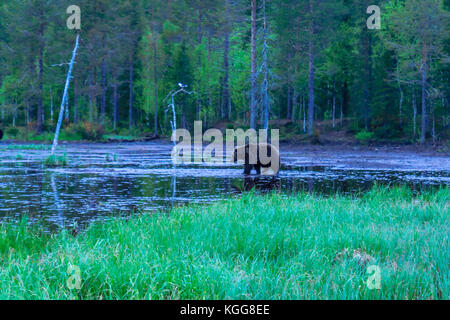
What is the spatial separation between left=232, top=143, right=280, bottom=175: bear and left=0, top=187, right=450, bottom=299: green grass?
1047 cm

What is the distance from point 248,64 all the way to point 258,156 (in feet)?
131

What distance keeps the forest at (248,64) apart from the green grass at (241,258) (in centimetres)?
2871

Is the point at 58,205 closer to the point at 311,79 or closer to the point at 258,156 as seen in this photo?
the point at 258,156

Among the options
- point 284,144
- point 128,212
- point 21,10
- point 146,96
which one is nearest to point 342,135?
point 284,144

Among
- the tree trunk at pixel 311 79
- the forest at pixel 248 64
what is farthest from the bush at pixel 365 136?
the tree trunk at pixel 311 79

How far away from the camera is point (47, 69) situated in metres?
53.2

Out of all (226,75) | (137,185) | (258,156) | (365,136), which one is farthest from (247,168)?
(226,75)

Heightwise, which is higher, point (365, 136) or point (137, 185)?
point (365, 136)

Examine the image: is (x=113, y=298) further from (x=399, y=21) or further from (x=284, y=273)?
(x=399, y=21)

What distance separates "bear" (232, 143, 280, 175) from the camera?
1934cm

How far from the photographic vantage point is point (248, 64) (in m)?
58.2

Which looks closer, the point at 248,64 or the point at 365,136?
the point at 365,136

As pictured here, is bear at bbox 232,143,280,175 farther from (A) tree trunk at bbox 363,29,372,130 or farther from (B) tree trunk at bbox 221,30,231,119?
(B) tree trunk at bbox 221,30,231,119

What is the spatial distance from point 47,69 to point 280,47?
24.8 meters
